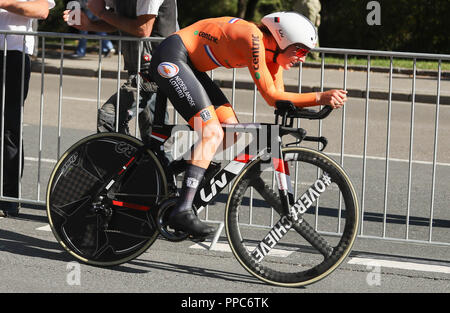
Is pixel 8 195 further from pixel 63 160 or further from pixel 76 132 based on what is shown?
pixel 76 132

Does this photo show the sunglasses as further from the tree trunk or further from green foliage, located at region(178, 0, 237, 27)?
green foliage, located at region(178, 0, 237, 27)

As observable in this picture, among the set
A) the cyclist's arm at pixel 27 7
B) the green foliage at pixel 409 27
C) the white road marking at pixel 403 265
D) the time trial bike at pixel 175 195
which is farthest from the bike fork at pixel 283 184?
the green foliage at pixel 409 27

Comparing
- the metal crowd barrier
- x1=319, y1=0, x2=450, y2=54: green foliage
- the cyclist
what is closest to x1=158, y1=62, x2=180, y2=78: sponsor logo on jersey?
the cyclist

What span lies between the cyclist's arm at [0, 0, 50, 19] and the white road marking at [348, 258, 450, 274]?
2863 millimetres

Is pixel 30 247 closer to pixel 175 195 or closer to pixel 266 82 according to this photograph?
pixel 175 195

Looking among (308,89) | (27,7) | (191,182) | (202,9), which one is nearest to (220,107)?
(191,182)

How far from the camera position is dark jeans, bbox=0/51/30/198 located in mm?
6547

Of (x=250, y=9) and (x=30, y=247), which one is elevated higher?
(x=250, y=9)

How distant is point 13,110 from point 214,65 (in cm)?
207

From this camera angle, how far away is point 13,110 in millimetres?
6578

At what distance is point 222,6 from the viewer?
1219 inches
